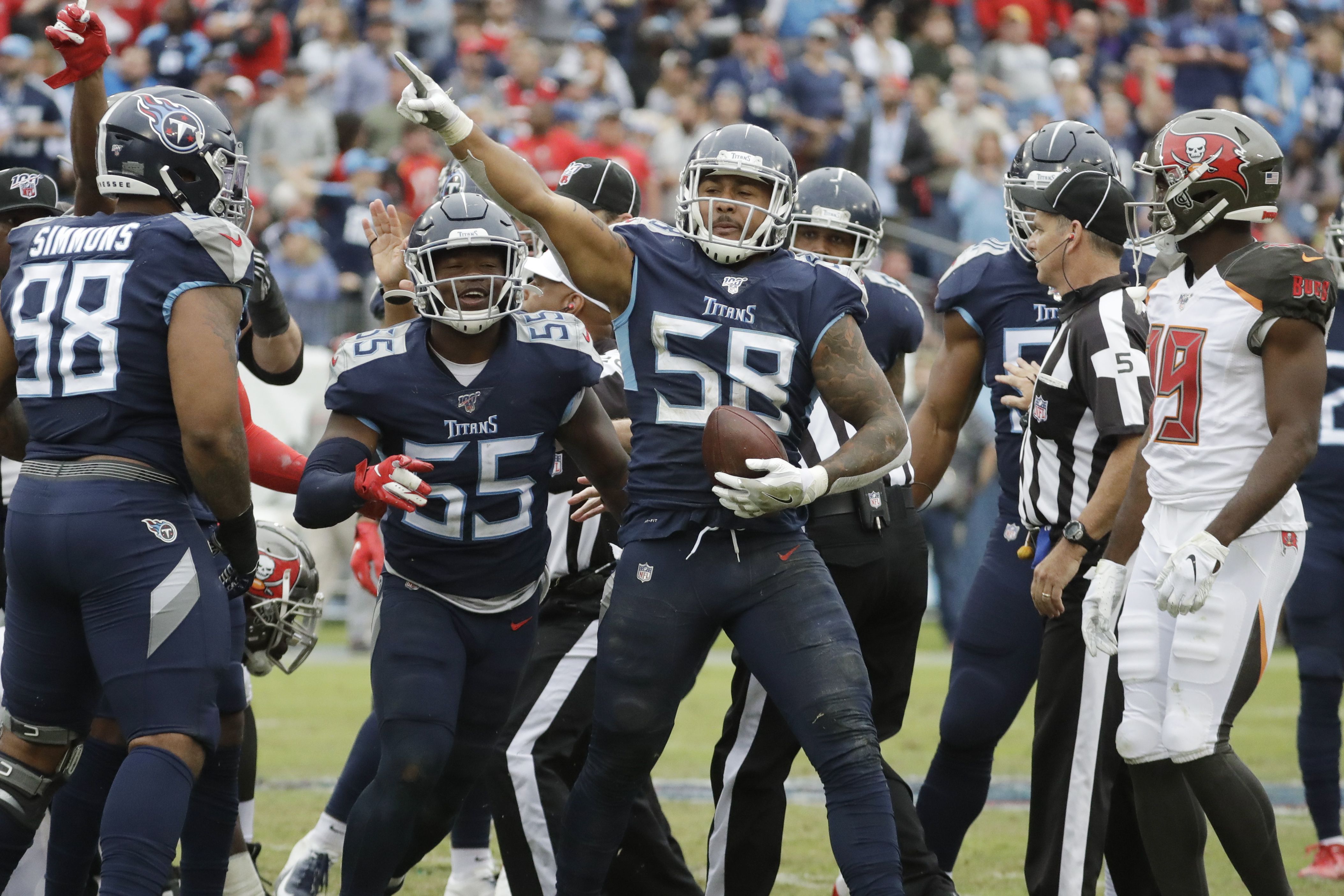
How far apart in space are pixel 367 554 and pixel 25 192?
1549 millimetres

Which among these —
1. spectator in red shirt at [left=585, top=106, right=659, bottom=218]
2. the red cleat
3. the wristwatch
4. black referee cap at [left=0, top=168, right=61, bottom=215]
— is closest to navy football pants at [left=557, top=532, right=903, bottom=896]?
the wristwatch

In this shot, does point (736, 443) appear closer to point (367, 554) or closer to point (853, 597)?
point (853, 597)

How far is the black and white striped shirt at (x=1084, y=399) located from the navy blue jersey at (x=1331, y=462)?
1.91m

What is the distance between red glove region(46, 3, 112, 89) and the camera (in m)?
4.29

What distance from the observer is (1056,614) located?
169 inches

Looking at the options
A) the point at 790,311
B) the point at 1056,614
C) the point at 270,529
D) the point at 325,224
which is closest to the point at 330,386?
the point at 270,529

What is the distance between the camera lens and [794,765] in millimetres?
7773

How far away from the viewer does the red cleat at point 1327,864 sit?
5.43 m

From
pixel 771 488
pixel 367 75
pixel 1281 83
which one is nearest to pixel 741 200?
pixel 771 488

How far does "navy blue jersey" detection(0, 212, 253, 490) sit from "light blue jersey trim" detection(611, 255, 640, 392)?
91cm

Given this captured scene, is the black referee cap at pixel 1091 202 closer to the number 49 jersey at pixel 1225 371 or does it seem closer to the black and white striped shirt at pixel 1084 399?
the black and white striped shirt at pixel 1084 399

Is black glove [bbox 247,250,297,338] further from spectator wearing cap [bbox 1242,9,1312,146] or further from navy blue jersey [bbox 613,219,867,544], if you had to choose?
spectator wearing cap [bbox 1242,9,1312,146]

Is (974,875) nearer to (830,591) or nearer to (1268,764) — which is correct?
(830,591)

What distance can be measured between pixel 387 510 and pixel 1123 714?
1.95 m
